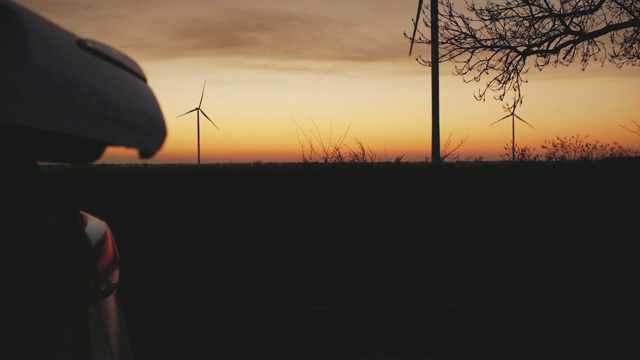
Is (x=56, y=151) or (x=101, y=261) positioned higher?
(x=56, y=151)

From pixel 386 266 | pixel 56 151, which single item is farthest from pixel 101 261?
pixel 386 266

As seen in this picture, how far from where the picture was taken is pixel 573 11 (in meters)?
14.6

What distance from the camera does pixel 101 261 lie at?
2166 mm

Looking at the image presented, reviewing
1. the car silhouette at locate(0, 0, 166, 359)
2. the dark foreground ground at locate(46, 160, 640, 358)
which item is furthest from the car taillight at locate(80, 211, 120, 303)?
the dark foreground ground at locate(46, 160, 640, 358)

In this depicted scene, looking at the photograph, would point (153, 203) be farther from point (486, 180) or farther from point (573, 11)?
point (573, 11)

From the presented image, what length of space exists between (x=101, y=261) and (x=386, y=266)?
532 centimetres

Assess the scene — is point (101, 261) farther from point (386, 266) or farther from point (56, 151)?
point (386, 266)

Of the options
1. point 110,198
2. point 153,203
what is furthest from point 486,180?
point 110,198

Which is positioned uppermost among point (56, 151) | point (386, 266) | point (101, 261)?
point (56, 151)

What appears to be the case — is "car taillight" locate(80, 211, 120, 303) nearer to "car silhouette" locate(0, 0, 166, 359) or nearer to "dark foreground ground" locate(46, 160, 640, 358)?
"car silhouette" locate(0, 0, 166, 359)

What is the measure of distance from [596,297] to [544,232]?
2.14m

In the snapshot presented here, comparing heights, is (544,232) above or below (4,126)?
below

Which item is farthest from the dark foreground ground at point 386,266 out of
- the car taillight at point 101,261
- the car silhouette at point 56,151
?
the car silhouette at point 56,151

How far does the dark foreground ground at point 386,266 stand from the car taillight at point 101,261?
2640 millimetres
